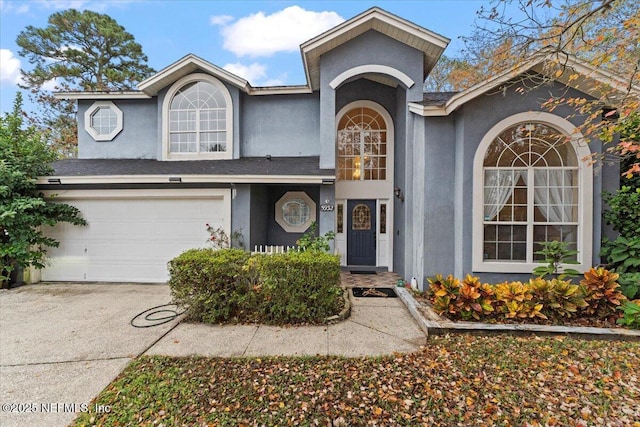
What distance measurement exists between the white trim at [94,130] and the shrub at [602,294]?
13.2m

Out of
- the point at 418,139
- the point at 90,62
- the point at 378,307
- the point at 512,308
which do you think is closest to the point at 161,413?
the point at 378,307

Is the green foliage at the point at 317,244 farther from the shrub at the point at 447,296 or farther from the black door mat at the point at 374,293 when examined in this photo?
the shrub at the point at 447,296

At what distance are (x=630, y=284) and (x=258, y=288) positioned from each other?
656 cm

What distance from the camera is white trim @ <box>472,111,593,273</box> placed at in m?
5.20

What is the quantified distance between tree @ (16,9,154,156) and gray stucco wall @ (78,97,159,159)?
9.14 m

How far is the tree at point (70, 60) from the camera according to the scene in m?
15.3

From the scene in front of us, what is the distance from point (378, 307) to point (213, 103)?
7920 mm

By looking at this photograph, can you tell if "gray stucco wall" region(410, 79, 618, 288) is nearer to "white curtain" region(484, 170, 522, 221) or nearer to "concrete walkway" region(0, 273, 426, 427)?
"white curtain" region(484, 170, 522, 221)

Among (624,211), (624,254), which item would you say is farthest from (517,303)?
(624,211)

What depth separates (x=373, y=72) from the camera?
7215 millimetres

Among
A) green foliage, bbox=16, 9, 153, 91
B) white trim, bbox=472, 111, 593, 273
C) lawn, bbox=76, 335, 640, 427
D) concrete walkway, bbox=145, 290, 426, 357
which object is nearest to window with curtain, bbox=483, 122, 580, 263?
white trim, bbox=472, 111, 593, 273

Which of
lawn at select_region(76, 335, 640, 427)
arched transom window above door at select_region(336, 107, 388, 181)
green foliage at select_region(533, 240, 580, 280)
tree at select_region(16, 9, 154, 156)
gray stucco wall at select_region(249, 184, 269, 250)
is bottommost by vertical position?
lawn at select_region(76, 335, 640, 427)

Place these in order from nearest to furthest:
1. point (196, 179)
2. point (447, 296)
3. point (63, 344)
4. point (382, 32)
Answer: point (63, 344) → point (447, 296) → point (196, 179) → point (382, 32)

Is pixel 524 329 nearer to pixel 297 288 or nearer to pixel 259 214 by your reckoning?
pixel 297 288
